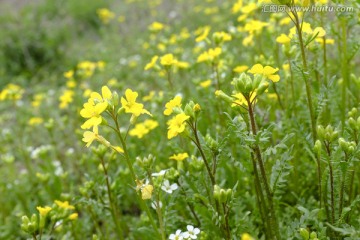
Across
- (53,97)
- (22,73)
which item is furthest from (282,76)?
(22,73)

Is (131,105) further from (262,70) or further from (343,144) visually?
(343,144)

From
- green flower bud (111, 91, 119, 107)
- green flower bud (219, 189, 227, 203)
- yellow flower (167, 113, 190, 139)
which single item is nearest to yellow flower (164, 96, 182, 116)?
yellow flower (167, 113, 190, 139)

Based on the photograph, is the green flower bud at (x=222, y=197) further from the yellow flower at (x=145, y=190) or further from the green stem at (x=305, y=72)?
the green stem at (x=305, y=72)

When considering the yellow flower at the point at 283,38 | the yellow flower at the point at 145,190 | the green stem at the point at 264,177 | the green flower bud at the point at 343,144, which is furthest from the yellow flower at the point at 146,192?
the yellow flower at the point at 283,38

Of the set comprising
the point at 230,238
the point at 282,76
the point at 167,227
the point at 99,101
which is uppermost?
the point at 99,101

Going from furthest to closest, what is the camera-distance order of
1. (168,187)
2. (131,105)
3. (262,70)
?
1. (168,187)
2. (131,105)
3. (262,70)

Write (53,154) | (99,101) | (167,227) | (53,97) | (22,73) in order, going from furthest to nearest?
(22,73) < (53,97) < (53,154) < (167,227) < (99,101)

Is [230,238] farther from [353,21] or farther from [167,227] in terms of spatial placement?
[353,21]

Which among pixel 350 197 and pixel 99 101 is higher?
pixel 99 101

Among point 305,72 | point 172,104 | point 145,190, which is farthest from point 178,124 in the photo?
point 305,72

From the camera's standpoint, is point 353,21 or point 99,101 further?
point 353,21

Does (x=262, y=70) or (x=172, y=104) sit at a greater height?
(x=262, y=70)
